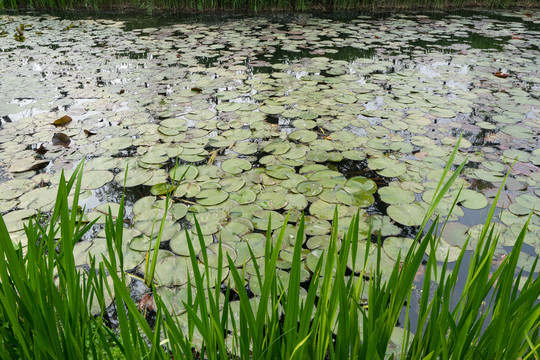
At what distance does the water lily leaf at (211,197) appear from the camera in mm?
1569

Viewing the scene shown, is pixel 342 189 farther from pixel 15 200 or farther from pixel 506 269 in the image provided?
pixel 15 200

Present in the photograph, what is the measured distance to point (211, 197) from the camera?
1600mm

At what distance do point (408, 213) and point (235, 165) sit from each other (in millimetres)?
903

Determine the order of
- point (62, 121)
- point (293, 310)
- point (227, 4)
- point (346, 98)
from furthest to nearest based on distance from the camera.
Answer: point (227, 4) < point (346, 98) < point (62, 121) < point (293, 310)

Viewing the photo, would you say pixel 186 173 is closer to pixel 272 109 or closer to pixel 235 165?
pixel 235 165

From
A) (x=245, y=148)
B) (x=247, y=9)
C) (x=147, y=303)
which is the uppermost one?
(x=247, y=9)

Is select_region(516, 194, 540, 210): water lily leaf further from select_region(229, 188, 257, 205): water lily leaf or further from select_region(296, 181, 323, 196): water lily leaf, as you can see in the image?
select_region(229, 188, 257, 205): water lily leaf

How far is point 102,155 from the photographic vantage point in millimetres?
1943

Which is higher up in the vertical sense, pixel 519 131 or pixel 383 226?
pixel 519 131

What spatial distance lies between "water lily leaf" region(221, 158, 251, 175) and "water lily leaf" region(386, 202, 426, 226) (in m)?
0.76

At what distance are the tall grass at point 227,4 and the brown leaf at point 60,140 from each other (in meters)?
4.48

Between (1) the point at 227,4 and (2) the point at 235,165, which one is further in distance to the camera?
(1) the point at 227,4

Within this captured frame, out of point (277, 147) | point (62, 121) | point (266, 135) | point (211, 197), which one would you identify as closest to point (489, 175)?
point (277, 147)

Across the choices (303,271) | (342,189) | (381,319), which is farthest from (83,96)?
(381,319)
